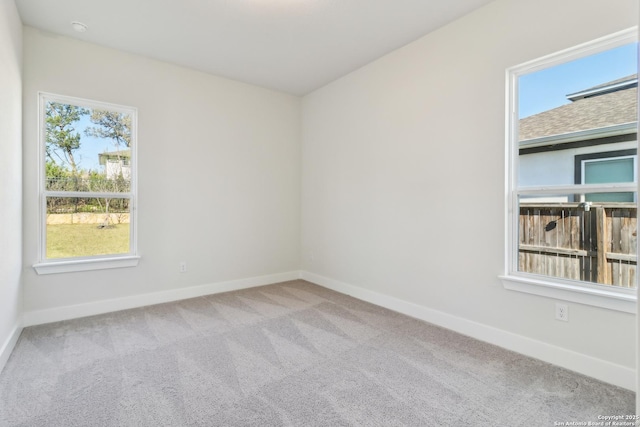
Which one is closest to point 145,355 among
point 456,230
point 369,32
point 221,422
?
point 221,422

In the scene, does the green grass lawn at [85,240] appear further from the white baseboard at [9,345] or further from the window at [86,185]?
the white baseboard at [9,345]

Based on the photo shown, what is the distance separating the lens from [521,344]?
2402mm

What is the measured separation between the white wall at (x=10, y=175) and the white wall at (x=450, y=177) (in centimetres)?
318

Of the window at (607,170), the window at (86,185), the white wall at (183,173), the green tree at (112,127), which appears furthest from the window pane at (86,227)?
the window at (607,170)

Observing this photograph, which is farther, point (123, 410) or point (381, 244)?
point (381, 244)

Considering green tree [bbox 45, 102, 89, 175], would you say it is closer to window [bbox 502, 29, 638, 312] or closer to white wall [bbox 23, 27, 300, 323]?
white wall [bbox 23, 27, 300, 323]

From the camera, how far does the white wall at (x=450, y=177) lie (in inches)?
85.3

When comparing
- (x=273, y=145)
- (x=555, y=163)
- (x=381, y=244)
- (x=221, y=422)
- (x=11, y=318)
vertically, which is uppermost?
(x=273, y=145)

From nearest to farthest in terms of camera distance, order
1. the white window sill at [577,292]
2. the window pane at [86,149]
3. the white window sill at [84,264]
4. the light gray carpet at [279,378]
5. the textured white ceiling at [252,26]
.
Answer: the light gray carpet at [279,378] → the white window sill at [577,292] → the textured white ceiling at [252,26] → the white window sill at [84,264] → the window pane at [86,149]

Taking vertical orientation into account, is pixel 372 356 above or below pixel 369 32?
below

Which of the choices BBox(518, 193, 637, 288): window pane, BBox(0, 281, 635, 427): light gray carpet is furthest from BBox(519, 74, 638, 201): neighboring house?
BBox(0, 281, 635, 427): light gray carpet

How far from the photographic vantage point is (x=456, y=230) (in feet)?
9.29

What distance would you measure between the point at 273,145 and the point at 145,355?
10.2 ft

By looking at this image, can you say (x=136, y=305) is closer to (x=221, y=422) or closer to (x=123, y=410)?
(x=123, y=410)
